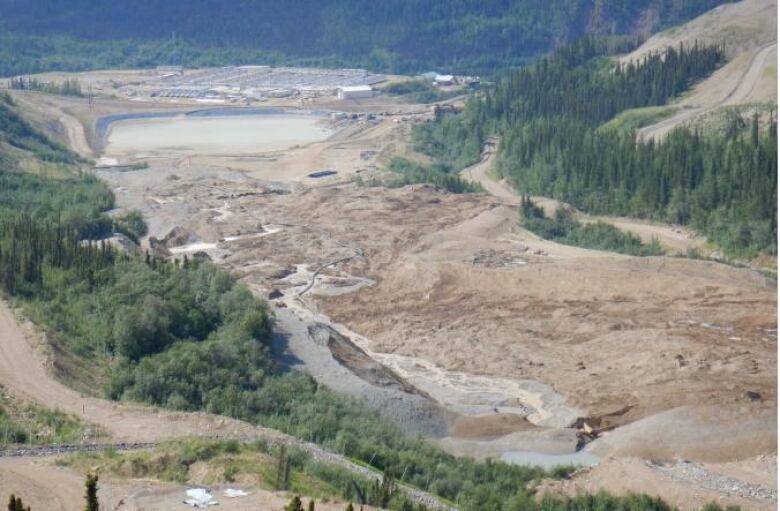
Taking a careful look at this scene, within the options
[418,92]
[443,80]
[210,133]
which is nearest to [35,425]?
[210,133]

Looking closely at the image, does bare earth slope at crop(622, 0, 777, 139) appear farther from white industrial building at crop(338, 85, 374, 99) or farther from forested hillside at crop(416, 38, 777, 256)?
white industrial building at crop(338, 85, 374, 99)

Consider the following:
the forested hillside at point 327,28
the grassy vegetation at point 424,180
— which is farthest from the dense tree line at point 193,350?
the forested hillside at point 327,28

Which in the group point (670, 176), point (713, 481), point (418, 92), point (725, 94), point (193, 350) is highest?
point (725, 94)

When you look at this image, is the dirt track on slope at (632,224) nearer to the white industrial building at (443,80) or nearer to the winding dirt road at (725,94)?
the winding dirt road at (725,94)

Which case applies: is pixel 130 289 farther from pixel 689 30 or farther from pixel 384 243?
pixel 689 30

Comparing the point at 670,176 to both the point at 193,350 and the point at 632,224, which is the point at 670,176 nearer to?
the point at 632,224

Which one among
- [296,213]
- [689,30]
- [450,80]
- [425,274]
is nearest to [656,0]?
[450,80]
